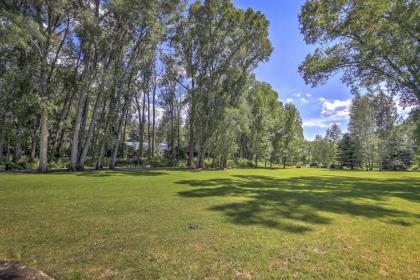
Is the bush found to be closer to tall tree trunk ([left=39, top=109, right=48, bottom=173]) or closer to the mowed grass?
tall tree trunk ([left=39, top=109, right=48, bottom=173])

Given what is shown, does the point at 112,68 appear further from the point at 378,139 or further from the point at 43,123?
the point at 378,139

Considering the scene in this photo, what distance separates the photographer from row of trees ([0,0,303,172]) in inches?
696

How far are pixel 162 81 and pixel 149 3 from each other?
1506 cm

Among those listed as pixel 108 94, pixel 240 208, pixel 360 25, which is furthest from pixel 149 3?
pixel 240 208

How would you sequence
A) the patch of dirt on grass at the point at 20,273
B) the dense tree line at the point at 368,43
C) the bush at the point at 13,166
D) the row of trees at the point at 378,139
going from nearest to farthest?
1. the patch of dirt on grass at the point at 20,273
2. the dense tree line at the point at 368,43
3. the bush at the point at 13,166
4. the row of trees at the point at 378,139

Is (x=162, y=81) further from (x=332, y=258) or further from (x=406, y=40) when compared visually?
(x=332, y=258)

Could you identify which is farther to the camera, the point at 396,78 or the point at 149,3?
the point at 149,3

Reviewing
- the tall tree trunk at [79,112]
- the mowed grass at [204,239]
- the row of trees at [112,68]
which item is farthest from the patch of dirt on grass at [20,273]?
the tall tree trunk at [79,112]

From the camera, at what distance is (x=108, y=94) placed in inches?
934

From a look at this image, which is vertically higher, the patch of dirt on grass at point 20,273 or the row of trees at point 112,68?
the row of trees at point 112,68

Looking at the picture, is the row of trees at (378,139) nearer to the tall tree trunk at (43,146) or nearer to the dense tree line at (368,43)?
the dense tree line at (368,43)

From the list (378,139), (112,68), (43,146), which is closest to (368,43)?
(112,68)

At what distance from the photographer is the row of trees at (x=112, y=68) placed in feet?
58.0

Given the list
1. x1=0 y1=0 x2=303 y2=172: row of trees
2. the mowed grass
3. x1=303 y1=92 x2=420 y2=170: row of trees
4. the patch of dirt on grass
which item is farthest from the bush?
x1=303 y1=92 x2=420 y2=170: row of trees
